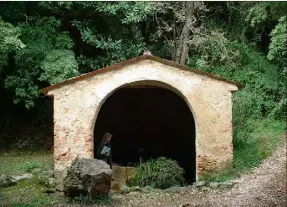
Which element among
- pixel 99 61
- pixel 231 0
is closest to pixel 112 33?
pixel 99 61

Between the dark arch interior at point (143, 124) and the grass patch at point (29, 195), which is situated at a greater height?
the dark arch interior at point (143, 124)

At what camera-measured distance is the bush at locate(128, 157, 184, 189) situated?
1104cm

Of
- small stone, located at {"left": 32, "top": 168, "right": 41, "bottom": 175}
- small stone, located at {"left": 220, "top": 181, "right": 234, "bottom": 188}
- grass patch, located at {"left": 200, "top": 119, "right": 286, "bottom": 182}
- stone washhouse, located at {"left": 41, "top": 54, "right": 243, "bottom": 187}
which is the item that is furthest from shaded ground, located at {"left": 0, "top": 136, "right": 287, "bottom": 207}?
stone washhouse, located at {"left": 41, "top": 54, "right": 243, "bottom": 187}

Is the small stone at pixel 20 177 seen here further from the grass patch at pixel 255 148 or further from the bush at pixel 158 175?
the grass patch at pixel 255 148

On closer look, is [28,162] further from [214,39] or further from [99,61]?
[214,39]

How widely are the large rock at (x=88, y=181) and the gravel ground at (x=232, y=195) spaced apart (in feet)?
1.45

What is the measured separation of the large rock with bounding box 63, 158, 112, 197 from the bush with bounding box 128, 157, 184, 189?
198cm

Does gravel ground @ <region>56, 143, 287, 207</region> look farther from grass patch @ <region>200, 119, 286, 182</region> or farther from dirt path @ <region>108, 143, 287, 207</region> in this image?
grass patch @ <region>200, 119, 286, 182</region>

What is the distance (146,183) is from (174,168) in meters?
0.85

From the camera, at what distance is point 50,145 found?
1617 cm

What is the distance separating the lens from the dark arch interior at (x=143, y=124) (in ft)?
52.2

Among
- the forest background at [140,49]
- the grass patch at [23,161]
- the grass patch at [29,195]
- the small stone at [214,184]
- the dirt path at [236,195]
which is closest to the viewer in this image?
the dirt path at [236,195]

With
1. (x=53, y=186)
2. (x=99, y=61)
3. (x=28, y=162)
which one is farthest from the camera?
(x=99, y=61)

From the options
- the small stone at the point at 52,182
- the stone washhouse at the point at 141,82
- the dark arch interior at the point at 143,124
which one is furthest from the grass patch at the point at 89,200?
the dark arch interior at the point at 143,124
